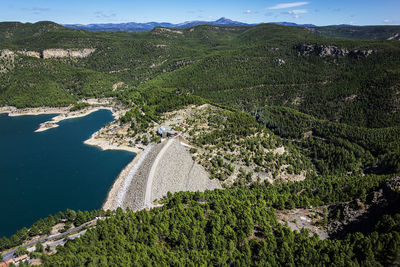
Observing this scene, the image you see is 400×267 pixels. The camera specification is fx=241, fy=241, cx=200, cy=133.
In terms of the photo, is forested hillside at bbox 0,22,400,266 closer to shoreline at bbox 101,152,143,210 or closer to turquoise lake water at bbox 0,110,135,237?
shoreline at bbox 101,152,143,210

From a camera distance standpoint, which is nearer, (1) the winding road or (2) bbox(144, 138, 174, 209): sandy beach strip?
(1) the winding road

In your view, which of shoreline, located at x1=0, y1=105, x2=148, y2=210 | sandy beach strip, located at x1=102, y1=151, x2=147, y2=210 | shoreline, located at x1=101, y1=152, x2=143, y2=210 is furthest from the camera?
shoreline, located at x1=0, y1=105, x2=148, y2=210

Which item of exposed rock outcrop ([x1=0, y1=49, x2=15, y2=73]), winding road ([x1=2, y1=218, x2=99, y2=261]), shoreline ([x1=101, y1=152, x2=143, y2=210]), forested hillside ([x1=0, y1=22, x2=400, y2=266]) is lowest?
shoreline ([x1=101, y1=152, x2=143, y2=210])

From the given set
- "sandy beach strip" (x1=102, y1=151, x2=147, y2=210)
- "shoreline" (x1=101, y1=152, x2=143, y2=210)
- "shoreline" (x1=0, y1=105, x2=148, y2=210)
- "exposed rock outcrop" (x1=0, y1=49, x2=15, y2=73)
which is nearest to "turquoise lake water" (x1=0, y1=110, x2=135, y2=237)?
"shoreline" (x1=101, y1=152, x2=143, y2=210)

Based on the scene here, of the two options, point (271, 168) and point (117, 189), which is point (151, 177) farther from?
point (271, 168)

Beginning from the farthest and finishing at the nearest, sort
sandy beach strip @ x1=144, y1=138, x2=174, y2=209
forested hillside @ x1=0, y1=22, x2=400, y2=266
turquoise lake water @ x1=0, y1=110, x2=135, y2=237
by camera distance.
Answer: turquoise lake water @ x1=0, y1=110, x2=135, y2=237, sandy beach strip @ x1=144, y1=138, x2=174, y2=209, forested hillside @ x1=0, y1=22, x2=400, y2=266

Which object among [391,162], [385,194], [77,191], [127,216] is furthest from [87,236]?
[391,162]

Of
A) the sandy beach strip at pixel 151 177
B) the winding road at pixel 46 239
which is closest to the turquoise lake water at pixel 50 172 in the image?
the sandy beach strip at pixel 151 177

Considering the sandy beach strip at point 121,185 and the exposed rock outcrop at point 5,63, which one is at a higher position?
the exposed rock outcrop at point 5,63

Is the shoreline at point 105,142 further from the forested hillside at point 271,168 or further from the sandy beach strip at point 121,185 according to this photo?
the forested hillside at point 271,168
